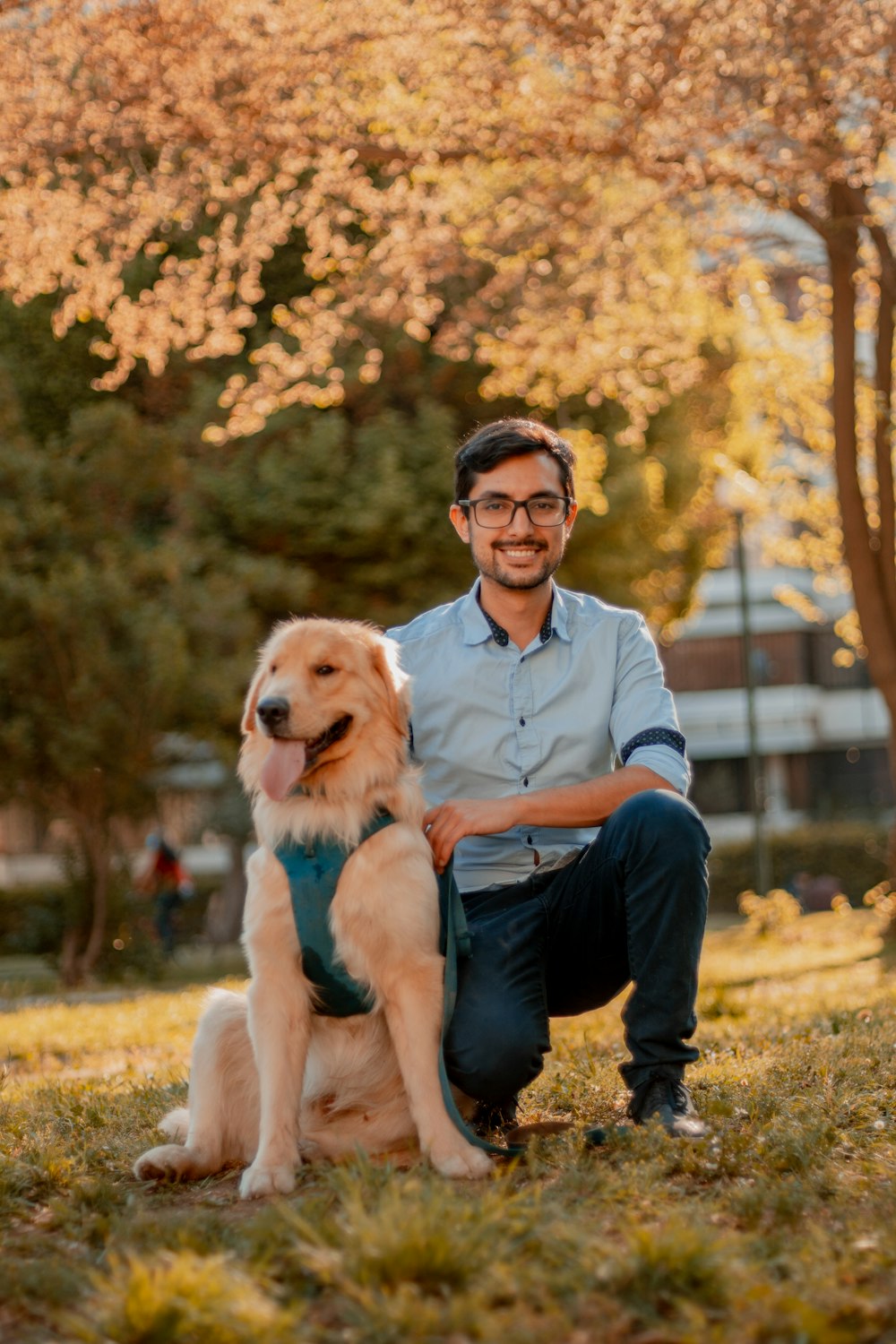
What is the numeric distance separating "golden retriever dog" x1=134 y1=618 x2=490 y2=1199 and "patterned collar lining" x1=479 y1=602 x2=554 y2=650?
2.04 ft

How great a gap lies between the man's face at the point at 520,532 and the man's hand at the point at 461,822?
32.5 inches

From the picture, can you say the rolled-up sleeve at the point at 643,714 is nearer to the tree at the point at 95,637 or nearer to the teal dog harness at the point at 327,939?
the teal dog harness at the point at 327,939

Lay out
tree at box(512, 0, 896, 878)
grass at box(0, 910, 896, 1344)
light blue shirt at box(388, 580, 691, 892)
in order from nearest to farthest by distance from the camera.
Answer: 1. grass at box(0, 910, 896, 1344)
2. light blue shirt at box(388, 580, 691, 892)
3. tree at box(512, 0, 896, 878)

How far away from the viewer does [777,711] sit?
40.2 metres

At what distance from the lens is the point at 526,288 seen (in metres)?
13.2

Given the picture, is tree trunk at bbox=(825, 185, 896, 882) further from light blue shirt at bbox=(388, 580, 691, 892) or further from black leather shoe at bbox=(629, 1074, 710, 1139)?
black leather shoe at bbox=(629, 1074, 710, 1139)

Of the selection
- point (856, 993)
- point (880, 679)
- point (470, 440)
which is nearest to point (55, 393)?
point (880, 679)

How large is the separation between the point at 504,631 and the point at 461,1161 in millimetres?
1717

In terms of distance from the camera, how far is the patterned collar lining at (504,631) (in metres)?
4.70

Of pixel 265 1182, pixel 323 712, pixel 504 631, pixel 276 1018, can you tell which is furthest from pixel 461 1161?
pixel 504 631

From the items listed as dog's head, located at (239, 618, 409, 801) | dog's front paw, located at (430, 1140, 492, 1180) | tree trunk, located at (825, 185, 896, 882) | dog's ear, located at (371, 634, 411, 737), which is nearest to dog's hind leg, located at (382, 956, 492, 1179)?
dog's front paw, located at (430, 1140, 492, 1180)

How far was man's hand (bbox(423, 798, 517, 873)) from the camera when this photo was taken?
13.4 feet

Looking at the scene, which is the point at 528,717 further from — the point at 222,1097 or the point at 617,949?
the point at 222,1097

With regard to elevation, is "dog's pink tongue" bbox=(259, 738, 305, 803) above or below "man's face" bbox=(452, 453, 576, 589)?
below
